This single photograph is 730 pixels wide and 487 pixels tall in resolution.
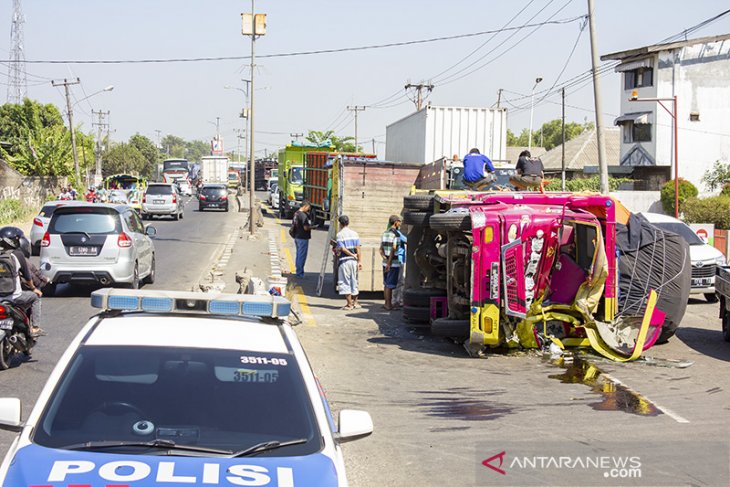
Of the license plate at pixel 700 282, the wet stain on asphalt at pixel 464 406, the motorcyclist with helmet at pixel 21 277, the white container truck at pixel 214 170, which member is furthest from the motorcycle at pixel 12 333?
the white container truck at pixel 214 170

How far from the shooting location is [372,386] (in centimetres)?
1012

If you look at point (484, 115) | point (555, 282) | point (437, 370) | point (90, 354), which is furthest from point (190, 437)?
point (484, 115)

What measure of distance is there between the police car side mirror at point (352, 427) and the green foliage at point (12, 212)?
37.8m

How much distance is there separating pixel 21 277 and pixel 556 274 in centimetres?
693

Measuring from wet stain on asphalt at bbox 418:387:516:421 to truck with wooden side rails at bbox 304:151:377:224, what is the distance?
A: 22145 mm

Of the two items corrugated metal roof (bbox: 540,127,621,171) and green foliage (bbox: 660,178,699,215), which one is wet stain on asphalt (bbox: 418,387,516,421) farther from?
corrugated metal roof (bbox: 540,127,621,171)

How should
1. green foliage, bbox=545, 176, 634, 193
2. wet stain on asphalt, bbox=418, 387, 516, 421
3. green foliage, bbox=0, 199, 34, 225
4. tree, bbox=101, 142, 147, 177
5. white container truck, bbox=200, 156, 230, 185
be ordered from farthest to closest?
tree, bbox=101, 142, 147, 177, white container truck, bbox=200, 156, 230, 185, green foliage, bbox=545, 176, 634, 193, green foliage, bbox=0, 199, 34, 225, wet stain on asphalt, bbox=418, 387, 516, 421

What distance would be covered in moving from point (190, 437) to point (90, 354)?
77cm

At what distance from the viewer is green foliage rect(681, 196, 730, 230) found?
1398 inches

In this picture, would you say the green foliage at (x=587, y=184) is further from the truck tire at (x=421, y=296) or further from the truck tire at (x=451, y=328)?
the truck tire at (x=451, y=328)

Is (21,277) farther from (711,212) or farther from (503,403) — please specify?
(711,212)

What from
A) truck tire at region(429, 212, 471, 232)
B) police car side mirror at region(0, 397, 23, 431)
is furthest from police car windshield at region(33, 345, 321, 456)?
truck tire at region(429, 212, 471, 232)

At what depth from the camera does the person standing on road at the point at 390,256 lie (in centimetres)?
1554

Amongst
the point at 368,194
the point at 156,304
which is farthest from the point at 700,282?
the point at 156,304
